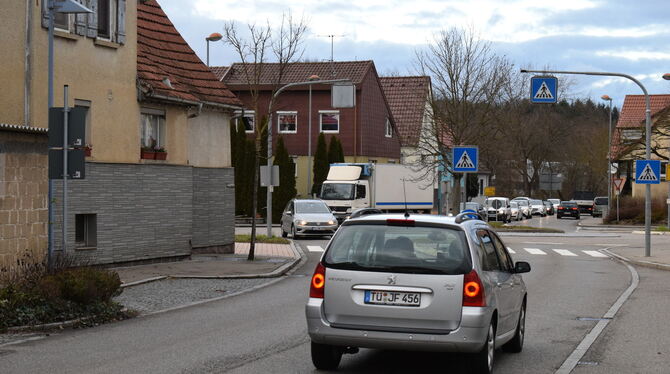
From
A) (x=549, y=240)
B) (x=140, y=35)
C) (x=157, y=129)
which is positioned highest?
(x=140, y=35)

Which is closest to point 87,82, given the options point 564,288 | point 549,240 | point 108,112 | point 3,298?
point 108,112

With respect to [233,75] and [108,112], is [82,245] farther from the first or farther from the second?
[233,75]

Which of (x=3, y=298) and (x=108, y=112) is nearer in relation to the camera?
(x=3, y=298)

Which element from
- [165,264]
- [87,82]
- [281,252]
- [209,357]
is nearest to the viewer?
[209,357]

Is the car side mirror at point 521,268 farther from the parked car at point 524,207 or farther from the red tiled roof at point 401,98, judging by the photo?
Result: the parked car at point 524,207

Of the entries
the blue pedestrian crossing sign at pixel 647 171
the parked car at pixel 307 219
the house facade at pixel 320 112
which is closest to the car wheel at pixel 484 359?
the blue pedestrian crossing sign at pixel 647 171

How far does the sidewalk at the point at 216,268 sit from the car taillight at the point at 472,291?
1065 cm

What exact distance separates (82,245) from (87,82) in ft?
11.2

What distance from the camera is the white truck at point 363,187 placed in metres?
48.1

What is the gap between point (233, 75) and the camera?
210 ft

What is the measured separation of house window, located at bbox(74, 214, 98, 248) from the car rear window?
42.3ft

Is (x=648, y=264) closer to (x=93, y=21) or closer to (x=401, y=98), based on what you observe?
(x=93, y=21)

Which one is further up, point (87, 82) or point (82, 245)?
point (87, 82)

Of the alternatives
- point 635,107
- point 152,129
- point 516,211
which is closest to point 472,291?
point 152,129
